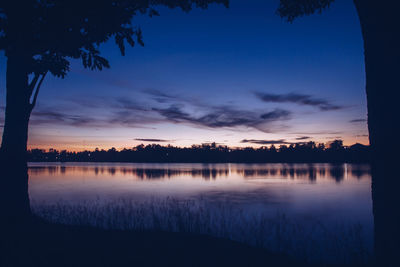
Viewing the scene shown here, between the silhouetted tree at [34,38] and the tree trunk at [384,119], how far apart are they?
5.20 metres

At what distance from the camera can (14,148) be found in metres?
9.92

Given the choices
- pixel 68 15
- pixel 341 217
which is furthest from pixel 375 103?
pixel 341 217

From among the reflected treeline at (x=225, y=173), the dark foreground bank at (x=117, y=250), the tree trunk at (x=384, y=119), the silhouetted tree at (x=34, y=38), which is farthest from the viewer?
the reflected treeline at (x=225, y=173)

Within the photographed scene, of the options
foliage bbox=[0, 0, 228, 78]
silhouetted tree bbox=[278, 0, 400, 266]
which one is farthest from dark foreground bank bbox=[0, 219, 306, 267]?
foliage bbox=[0, 0, 228, 78]

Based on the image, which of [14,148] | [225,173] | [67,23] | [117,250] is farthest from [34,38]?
[225,173]

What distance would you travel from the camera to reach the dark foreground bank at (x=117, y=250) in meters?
6.73

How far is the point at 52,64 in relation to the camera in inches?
457

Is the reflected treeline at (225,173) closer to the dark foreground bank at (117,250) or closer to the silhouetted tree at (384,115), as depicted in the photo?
the dark foreground bank at (117,250)

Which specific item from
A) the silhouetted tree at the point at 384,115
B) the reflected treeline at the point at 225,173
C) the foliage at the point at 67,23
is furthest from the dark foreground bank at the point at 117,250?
the reflected treeline at the point at 225,173

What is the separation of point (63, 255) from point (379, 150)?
7.34m

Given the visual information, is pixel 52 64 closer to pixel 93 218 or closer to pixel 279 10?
pixel 93 218

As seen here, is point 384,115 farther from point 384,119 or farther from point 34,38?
point 34,38

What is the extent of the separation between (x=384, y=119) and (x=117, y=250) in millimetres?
7082

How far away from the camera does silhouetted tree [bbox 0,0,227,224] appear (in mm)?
8609
